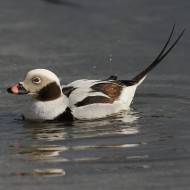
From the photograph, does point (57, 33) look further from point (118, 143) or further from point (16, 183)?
point (16, 183)

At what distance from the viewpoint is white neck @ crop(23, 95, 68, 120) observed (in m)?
8.30

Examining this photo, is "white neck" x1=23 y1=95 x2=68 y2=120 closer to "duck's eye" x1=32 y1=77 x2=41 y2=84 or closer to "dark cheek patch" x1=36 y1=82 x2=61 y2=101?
"dark cheek patch" x1=36 y1=82 x2=61 y2=101

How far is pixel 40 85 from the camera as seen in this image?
8.36m

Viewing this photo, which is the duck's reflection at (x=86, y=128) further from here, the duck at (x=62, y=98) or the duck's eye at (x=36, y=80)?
the duck's eye at (x=36, y=80)

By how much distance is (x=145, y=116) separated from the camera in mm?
8250

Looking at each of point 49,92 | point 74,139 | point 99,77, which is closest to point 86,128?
point 74,139

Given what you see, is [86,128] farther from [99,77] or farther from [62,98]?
[99,77]

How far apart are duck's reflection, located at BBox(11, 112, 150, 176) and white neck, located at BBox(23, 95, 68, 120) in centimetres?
9

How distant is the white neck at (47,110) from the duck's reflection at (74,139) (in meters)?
0.09

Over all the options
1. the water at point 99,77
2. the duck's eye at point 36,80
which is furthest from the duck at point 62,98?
the water at point 99,77

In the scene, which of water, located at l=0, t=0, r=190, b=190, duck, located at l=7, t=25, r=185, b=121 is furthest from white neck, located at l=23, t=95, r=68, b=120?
water, located at l=0, t=0, r=190, b=190

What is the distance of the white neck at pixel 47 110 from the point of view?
8305 millimetres

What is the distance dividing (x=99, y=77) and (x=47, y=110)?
1.19 meters

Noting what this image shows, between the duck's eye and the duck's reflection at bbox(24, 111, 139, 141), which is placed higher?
the duck's eye
